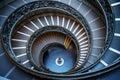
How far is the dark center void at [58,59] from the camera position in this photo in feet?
53.1

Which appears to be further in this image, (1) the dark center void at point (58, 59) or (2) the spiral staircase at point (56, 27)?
(1) the dark center void at point (58, 59)

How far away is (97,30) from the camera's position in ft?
43.4

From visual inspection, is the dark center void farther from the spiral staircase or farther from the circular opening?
the spiral staircase

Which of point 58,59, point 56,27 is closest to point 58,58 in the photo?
point 58,59

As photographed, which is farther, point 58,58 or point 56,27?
point 58,58

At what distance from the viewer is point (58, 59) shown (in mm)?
16531

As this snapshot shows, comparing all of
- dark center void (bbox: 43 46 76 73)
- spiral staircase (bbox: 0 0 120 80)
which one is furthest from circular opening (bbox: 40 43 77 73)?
spiral staircase (bbox: 0 0 120 80)

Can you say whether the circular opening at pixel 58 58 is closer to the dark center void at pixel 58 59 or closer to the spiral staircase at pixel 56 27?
the dark center void at pixel 58 59

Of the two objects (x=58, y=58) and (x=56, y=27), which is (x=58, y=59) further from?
(x=56, y=27)

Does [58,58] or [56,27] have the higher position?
[56,27]

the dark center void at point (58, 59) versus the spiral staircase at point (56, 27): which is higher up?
the spiral staircase at point (56, 27)

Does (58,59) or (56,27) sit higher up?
(56,27)

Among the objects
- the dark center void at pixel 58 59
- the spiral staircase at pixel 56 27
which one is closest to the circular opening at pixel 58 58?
the dark center void at pixel 58 59

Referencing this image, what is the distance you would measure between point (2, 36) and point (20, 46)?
106 inches
